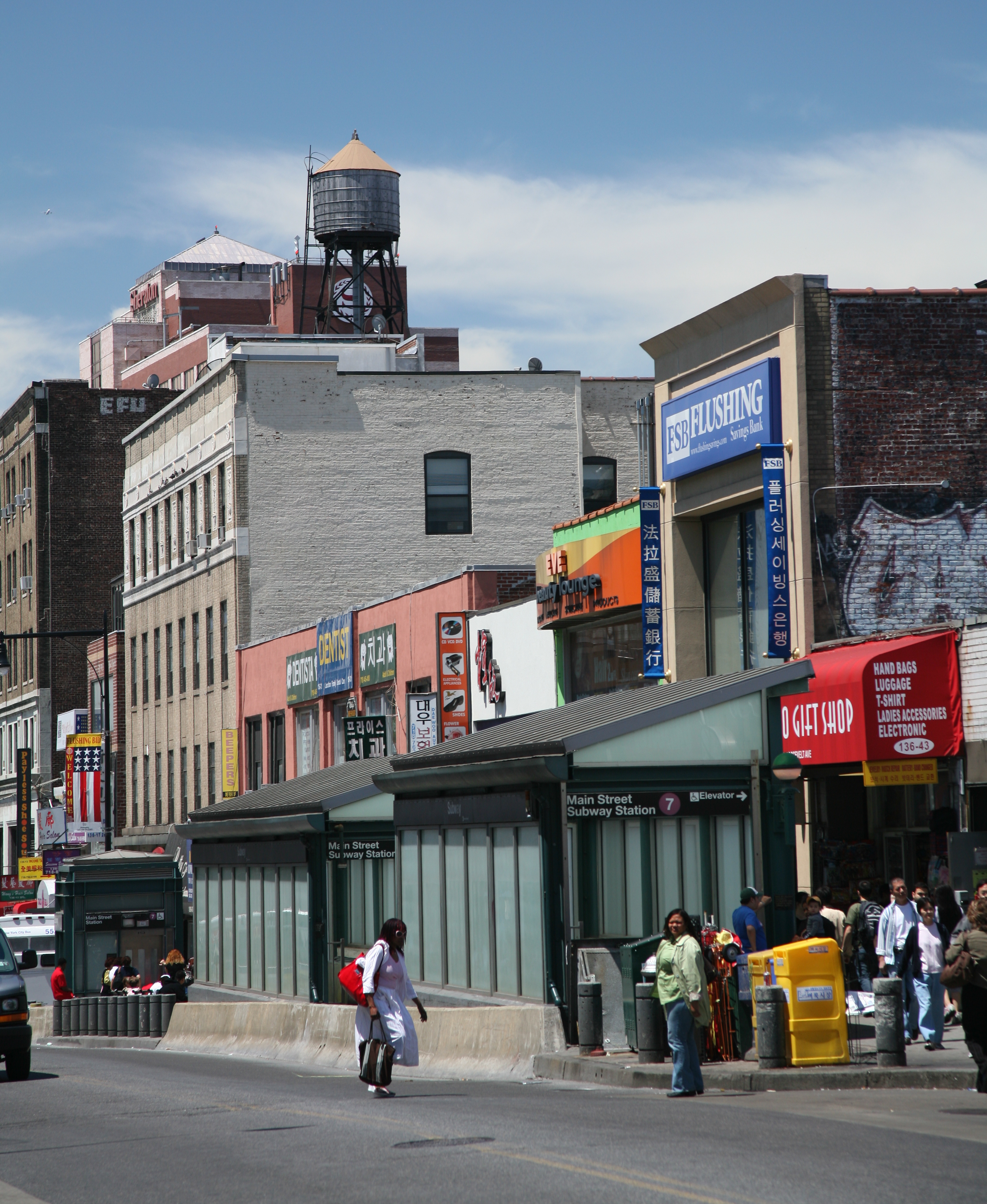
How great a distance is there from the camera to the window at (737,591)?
2738cm

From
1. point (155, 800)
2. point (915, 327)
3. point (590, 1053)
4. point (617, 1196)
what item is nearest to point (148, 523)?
point (155, 800)

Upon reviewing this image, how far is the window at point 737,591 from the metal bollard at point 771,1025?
1065cm

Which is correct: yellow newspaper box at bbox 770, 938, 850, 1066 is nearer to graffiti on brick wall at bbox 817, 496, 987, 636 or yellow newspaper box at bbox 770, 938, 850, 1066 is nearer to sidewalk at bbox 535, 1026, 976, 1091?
sidewalk at bbox 535, 1026, 976, 1091

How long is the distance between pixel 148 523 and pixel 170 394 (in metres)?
19.3

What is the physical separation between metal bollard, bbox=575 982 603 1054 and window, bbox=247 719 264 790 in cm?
3297

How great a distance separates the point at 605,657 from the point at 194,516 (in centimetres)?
2915

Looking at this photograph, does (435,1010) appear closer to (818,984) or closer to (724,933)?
(724,933)

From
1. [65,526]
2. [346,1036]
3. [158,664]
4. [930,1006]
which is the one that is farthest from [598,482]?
[930,1006]

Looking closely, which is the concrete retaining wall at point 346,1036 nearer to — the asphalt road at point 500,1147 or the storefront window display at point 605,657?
the asphalt road at point 500,1147

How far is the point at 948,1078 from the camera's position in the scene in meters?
15.6

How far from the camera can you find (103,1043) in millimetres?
35625

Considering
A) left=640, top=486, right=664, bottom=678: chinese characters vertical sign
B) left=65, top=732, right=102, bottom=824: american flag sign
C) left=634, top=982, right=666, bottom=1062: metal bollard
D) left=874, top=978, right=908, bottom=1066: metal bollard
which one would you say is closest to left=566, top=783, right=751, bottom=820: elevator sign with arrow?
left=634, top=982, right=666, bottom=1062: metal bollard

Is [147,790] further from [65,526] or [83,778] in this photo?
[65,526]

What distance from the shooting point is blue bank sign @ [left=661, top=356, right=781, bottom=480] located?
26.0 metres
